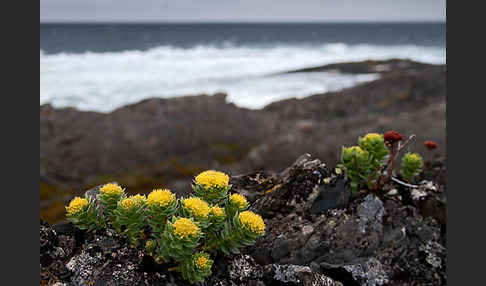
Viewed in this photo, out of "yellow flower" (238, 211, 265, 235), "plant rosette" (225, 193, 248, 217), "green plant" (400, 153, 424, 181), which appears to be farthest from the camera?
"green plant" (400, 153, 424, 181)

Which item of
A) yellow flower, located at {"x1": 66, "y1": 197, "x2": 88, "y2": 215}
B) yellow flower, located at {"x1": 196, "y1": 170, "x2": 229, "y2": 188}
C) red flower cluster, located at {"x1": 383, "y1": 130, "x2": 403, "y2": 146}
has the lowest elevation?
yellow flower, located at {"x1": 66, "y1": 197, "x2": 88, "y2": 215}

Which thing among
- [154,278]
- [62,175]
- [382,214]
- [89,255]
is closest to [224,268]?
[154,278]

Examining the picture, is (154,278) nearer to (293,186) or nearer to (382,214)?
(293,186)

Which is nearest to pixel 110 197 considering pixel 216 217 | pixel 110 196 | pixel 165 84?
pixel 110 196

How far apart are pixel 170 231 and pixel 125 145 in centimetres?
1262

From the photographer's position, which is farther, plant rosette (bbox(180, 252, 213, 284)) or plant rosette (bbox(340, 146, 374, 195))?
plant rosette (bbox(340, 146, 374, 195))

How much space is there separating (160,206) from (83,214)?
759mm

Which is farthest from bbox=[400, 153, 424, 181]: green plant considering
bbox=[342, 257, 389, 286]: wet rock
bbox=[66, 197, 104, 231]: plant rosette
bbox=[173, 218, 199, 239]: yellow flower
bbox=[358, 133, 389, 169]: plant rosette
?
bbox=[66, 197, 104, 231]: plant rosette

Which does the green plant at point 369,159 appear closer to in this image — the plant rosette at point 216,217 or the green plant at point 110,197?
the plant rosette at point 216,217

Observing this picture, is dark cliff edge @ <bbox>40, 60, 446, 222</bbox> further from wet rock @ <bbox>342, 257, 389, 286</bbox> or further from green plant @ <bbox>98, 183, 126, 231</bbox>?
green plant @ <bbox>98, 183, 126, 231</bbox>

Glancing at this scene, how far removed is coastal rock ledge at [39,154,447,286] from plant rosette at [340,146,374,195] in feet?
0.36

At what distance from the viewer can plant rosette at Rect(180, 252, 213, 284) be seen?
2723 mm

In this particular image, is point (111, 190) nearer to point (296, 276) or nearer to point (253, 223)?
point (253, 223)

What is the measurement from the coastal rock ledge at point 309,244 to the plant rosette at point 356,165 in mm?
110
